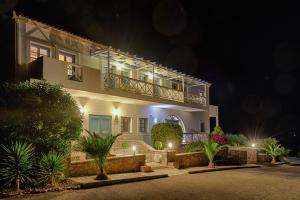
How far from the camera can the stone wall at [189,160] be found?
15102mm

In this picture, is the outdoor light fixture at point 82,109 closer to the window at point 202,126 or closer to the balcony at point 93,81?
the balcony at point 93,81

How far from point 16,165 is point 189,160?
30.4 ft

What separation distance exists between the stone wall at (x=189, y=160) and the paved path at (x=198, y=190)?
250cm

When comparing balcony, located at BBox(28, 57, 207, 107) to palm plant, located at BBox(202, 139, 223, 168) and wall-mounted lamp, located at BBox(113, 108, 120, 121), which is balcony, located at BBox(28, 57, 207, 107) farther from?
palm plant, located at BBox(202, 139, 223, 168)

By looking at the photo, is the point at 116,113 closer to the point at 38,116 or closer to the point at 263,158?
the point at 38,116

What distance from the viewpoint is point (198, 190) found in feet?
32.9

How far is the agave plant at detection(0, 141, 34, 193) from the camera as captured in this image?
9.16 m

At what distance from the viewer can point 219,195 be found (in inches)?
363

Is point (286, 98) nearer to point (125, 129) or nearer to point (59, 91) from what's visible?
point (125, 129)

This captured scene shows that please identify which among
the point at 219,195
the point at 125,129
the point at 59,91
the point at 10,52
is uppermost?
the point at 10,52

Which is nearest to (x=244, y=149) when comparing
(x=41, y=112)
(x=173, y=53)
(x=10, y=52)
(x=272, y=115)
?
(x=41, y=112)

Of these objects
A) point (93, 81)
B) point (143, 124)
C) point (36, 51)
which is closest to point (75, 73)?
point (93, 81)

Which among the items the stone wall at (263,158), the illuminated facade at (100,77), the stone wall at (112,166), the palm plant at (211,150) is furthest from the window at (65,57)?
the stone wall at (263,158)

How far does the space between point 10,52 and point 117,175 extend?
7.82 meters
